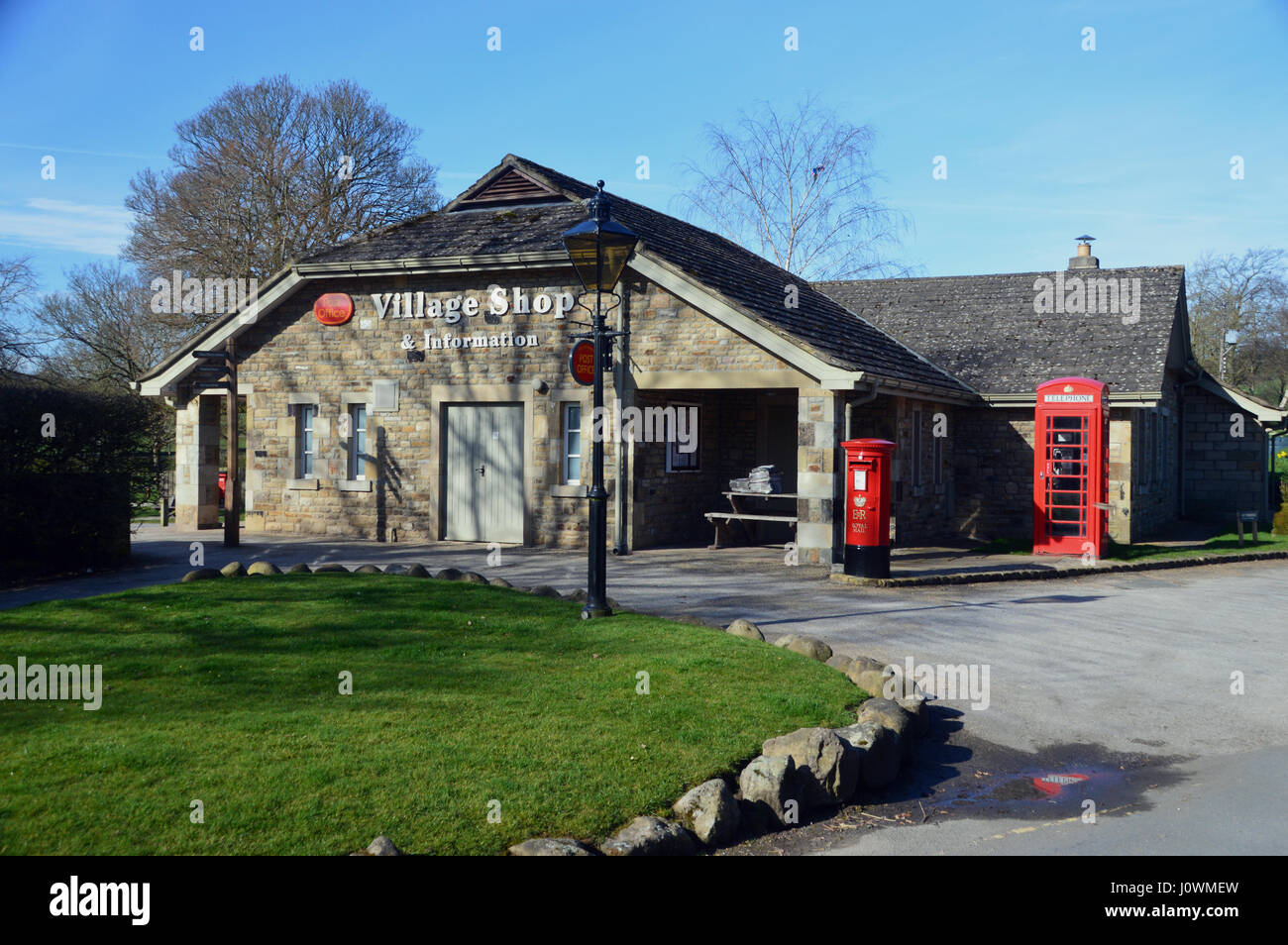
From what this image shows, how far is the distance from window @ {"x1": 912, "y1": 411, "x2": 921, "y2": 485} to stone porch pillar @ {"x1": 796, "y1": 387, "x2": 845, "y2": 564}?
4.23 m

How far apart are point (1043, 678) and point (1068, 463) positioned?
1019cm

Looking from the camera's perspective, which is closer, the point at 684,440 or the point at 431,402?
the point at 431,402

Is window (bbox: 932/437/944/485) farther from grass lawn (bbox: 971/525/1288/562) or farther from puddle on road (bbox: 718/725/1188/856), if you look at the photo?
puddle on road (bbox: 718/725/1188/856)

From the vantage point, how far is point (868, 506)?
13203 mm

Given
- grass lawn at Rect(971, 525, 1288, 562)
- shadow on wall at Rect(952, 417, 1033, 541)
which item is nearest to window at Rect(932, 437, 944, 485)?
shadow on wall at Rect(952, 417, 1033, 541)

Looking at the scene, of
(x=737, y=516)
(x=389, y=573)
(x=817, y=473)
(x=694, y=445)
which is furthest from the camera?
(x=694, y=445)

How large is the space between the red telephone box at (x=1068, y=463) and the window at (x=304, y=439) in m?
12.8

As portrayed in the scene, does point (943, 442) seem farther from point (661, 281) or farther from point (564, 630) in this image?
point (564, 630)

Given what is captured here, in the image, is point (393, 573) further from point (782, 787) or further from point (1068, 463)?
point (1068, 463)

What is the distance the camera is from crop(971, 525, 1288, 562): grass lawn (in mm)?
17250

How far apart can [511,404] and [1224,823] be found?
13340 mm

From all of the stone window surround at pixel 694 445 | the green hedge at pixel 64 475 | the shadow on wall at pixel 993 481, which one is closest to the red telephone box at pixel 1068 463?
the shadow on wall at pixel 993 481

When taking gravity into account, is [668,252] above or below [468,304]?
above

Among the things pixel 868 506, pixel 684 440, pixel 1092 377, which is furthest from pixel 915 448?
pixel 868 506
